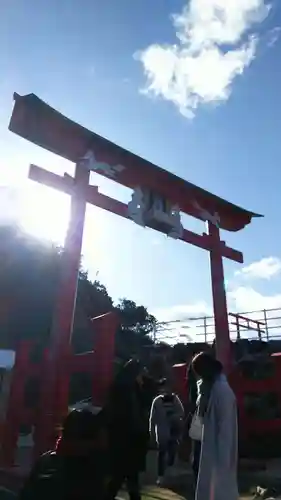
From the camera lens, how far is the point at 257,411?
7.50m

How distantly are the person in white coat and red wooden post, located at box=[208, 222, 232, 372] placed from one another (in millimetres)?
4824

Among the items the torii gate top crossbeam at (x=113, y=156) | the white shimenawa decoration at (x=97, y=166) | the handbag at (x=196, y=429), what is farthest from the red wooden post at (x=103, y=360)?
the torii gate top crossbeam at (x=113, y=156)

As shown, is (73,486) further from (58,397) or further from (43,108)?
(43,108)

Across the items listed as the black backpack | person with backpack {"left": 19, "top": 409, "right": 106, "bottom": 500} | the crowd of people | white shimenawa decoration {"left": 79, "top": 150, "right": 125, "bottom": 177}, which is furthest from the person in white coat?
white shimenawa decoration {"left": 79, "top": 150, "right": 125, "bottom": 177}

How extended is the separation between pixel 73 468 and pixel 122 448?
0.64m

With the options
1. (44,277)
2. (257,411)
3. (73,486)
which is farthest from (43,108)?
(44,277)

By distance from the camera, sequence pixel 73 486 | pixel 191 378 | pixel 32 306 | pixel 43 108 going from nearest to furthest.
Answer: pixel 73 486, pixel 191 378, pixel 43 108, pixel 32 306

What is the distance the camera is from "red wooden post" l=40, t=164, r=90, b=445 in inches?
221

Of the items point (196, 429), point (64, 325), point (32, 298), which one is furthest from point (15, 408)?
point (32, 298)

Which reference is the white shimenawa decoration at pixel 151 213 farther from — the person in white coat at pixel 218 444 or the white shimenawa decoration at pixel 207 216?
the person in white coat at pixel 218 444

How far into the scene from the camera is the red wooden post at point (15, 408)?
5930mm

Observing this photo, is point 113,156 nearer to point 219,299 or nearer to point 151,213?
point 151,213

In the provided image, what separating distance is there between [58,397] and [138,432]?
2300 mm

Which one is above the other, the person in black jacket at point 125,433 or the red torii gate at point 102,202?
the red torii gate at point 102,202
